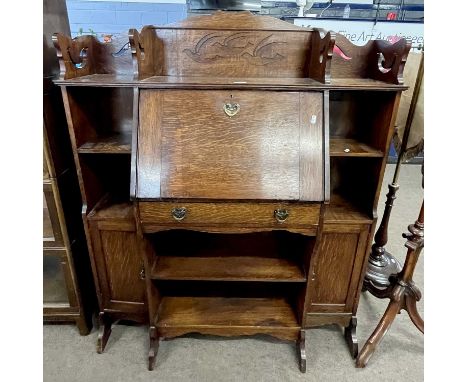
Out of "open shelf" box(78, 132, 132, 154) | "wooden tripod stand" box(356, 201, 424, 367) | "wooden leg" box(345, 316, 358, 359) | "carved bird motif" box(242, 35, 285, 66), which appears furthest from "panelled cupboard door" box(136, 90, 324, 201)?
"wooden leg" box(345, 316, 358, 359)

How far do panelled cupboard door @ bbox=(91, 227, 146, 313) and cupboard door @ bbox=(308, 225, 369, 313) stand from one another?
0.82 meters

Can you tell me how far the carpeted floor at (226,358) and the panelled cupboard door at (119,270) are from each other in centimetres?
23

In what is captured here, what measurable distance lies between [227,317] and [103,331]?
62cm

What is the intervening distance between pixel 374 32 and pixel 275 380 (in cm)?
334

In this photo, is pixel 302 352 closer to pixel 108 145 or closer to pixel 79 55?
pixel 108 145

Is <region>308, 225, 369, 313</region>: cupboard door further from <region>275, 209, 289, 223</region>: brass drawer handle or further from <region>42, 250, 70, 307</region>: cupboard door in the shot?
<region>42, 250, 70, 307</region>: cupboard door

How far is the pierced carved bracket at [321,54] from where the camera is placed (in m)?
1.19

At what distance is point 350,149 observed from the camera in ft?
4.59

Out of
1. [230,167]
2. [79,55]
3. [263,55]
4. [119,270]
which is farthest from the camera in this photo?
[119,270]

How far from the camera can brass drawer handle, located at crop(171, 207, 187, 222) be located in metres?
1.24

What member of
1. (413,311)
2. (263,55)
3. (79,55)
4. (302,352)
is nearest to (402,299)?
(413,311)

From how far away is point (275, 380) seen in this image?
1.52m

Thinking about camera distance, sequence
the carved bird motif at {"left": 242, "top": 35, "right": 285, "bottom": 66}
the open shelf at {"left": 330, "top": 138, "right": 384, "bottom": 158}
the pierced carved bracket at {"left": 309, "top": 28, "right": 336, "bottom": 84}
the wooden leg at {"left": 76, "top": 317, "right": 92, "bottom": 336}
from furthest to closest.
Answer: the wooden leg at {"left": 76, "top": 317, "right": 92, "bottom": 336}, the carved bird motif at {"left": 242, "top": 35, "right": 285, "bottom": 66}, the open shelf at {"left": 330, "top": 138, "right": 384, "bottom": 158}, the pierced carved bracket at {"left": 309, "top": 28, "right": 336, "bottom": 84}

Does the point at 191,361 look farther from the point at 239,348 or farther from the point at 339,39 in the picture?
the point at 339,39
